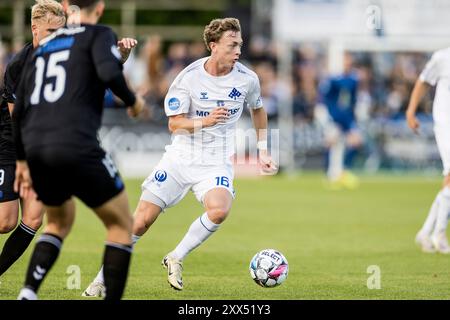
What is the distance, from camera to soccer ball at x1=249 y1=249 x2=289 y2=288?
8125mm

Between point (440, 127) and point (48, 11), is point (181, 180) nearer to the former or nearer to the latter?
point (48, 11)

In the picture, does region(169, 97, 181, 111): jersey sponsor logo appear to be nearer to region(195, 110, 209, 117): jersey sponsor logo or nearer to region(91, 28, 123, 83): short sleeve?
region(195, 110, 209, 117): jersey sponsor logo

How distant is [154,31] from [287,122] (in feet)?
15.7

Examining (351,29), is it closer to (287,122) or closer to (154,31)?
(287,122)

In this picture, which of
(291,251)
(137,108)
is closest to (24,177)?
(137,108)

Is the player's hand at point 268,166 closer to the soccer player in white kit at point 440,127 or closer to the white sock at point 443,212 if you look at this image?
the soccer player in white kit at point 440,127

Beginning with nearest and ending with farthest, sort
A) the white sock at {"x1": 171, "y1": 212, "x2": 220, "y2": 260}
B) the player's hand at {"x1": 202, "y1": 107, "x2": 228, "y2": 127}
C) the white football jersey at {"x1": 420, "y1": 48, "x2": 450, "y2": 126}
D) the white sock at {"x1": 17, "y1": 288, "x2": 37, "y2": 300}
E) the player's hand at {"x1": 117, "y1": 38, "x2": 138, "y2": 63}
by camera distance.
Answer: the white sock at {"x1": 17, "y1": 288, "x2": 37, "y2": 300} < the player's hand at {"x1": 117, "y1": 38, "x2": 138, "y2": 63} < the player's hand at {"x1": 202, "y1": 107, "x2": 228, "y2": 127} < the white sock at {"x1": 171, "y1": 212, "x2": 220, "y2": 260} < the white football jersey at {"x1": 420, "y1": 48, "x2": 450, "y2": 126}

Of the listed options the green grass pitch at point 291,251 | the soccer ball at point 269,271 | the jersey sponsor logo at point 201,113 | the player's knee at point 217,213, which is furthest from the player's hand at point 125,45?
the soccer ball at point 269,271

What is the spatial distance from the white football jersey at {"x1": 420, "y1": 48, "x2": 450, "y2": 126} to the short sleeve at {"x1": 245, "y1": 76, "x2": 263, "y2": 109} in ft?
10.8

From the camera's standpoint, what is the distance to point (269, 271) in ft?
26.7

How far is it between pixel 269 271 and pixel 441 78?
13.9 ft

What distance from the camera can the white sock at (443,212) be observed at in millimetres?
10875

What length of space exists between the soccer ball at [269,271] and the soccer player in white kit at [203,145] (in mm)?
526

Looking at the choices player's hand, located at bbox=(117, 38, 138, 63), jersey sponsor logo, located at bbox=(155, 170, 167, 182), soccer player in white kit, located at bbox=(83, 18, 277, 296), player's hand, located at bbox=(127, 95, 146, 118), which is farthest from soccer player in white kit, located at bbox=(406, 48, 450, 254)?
player's hand, located at bbox=(127, 95, 146, 118)
